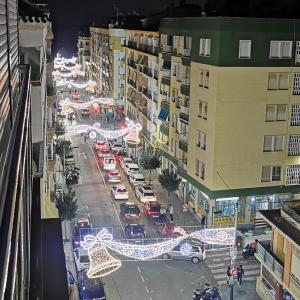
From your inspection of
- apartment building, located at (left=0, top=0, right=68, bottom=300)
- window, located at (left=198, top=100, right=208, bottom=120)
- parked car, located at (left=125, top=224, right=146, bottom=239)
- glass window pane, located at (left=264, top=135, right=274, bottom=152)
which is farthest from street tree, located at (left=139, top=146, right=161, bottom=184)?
apartment building, located at (left=0, top=0, right=68, bottom=300)

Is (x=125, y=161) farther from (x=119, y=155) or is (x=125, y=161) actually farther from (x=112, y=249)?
(x=112, y=249)

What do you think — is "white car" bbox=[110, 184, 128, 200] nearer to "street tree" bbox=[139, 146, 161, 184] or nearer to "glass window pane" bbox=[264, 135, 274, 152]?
"street tree" bbox=[139, 146, 161, 184]

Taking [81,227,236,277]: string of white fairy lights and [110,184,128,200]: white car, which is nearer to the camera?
[81,227,236,277]: string of white fairy lights

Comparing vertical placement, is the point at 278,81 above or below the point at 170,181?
above

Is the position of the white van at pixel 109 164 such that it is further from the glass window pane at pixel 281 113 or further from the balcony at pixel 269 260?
the balcony at pixel 269 260

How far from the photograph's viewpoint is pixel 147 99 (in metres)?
A: 58.0

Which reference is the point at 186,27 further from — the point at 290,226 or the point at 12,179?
the point at 12,179

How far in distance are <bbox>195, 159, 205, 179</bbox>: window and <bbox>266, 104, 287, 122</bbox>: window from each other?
16.2ft

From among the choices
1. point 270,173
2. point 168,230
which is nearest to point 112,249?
point 168,230

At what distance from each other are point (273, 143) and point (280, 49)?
18.9 feet

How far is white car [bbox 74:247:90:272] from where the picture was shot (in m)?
28.4

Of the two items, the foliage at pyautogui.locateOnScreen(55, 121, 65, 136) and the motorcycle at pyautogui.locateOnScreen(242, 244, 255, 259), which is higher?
the foliage at pyautogui.locateOnScreen(55, 121, 65, 136)

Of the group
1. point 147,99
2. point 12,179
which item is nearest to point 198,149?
point 147,99

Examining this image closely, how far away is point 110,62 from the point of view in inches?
3428
